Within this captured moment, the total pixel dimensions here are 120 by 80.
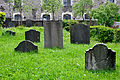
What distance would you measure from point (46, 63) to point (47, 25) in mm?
3295

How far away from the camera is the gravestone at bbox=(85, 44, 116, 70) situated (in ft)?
16.2

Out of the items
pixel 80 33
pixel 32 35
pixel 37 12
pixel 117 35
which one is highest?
pixel 37 12

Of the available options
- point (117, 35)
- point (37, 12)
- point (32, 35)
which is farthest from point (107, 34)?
point (37, 12)

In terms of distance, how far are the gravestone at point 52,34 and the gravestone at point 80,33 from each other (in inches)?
73.9

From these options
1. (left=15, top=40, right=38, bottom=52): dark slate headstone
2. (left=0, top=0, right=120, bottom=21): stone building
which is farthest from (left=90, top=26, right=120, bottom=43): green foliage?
(left=0, top=0, right=120, bottom=21): stone building

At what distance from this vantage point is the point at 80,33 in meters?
10.4

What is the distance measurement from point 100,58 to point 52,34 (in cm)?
404

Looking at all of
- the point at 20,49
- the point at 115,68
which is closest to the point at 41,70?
the point at 115,68

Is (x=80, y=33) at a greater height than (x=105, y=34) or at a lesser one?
greater

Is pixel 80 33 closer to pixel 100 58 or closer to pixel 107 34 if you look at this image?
pixel 107 34

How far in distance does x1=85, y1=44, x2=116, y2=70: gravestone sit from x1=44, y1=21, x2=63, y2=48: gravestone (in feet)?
12.7

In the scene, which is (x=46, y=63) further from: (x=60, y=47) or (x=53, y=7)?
(x=53, y=7)

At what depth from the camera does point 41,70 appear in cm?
500

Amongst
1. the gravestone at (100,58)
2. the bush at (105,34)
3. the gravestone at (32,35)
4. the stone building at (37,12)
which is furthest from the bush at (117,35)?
the stone building at (37,12)
